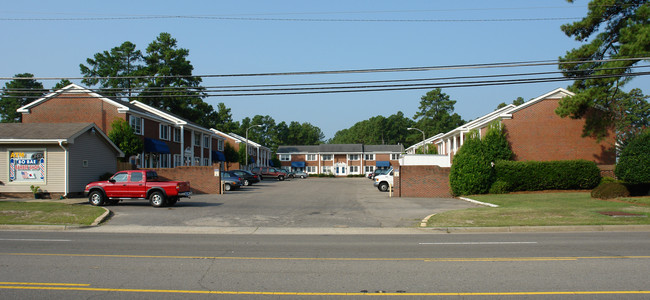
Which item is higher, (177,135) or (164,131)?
(164,131)

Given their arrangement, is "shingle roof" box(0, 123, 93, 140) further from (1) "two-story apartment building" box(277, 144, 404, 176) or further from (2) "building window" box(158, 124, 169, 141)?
(1) "two-story apartment building" box(277, 144, 404, 176)

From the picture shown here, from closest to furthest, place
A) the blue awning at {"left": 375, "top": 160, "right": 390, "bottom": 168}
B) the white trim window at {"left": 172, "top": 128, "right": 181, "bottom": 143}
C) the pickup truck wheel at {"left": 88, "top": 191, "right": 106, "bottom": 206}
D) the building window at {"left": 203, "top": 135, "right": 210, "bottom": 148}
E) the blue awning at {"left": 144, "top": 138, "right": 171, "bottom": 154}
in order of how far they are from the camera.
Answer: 1. the pickup truck wheel at {"left": 88, "top": 191, "right": 106, "bottom": 206}
2. the blue awning at {"left": 144, "top": 138, "right": 171, "bottom": 154}
3. the white trim window at {"left": 172, "top": 128, "right": 181, "bottom": 143}
4. the building window at {"left": 203, "top": 135, "right": 210, "bottom": 148}
5. the blue awning at {"left": 375, "top": 160, "right": 390, "bottom": 168}

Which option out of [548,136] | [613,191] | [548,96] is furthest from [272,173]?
[613,191]

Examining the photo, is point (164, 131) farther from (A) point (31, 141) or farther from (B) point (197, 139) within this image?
(A) point (31, 141)

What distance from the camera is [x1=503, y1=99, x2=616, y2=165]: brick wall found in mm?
35469

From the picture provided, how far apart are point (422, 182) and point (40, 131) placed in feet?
74.5

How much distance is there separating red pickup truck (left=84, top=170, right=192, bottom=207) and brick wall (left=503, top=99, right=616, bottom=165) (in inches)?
994

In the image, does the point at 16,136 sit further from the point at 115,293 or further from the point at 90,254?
the point at 115,293

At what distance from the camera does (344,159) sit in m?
98.9

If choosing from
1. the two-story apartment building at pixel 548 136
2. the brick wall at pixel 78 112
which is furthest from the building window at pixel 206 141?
the two-story apartment building at pixel 548 136

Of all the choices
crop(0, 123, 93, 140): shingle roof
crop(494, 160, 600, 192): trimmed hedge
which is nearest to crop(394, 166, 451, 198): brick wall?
crop(494, 160, 600, 192): trimmed hedge

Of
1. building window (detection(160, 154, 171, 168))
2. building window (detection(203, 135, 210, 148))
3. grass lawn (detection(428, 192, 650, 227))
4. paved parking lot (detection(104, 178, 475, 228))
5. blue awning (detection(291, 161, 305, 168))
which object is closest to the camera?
grass lawn (detection(428, 192, 650, 227))

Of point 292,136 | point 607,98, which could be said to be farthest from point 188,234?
point 292,136

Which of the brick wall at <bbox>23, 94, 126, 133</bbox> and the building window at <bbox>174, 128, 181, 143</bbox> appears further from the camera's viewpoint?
the building window at <bbox>174, 128, 181, 143</bbox>
